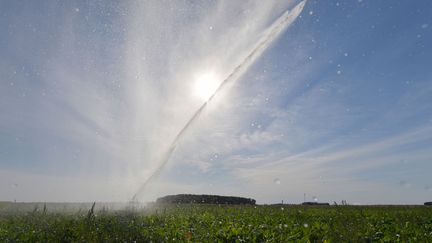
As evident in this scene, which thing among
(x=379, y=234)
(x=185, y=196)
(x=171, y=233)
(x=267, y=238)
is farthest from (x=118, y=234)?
(x=185, y=196)

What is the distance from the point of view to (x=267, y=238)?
10148mm

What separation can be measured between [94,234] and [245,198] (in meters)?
47.0

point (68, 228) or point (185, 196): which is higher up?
point (185, 196)

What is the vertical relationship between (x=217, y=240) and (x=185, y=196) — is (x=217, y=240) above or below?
below

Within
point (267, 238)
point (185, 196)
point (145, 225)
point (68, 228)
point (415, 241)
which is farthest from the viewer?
point (185, 196)

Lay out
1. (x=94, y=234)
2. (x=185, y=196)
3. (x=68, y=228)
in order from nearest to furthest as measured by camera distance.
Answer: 1. (x=94, y=234)
2. (x=68, y=228)
3. (x=185, y=196)

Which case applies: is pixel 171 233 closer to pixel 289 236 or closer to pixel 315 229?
pixel 289 236

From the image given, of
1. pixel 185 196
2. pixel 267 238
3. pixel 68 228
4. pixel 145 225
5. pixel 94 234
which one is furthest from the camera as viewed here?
pixel 185 196

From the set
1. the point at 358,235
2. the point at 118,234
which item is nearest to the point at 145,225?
the point at 118,234

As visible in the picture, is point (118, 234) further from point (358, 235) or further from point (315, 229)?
point (358, 235)

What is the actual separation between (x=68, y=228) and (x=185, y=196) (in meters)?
43.7

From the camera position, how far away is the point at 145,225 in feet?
46.2

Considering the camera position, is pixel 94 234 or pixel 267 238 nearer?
pixel 267 238

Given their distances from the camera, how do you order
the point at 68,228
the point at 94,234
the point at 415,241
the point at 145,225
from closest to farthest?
the point at 415,241 < the point at 94,234 < the point at 68,228 < the point at 145,225
